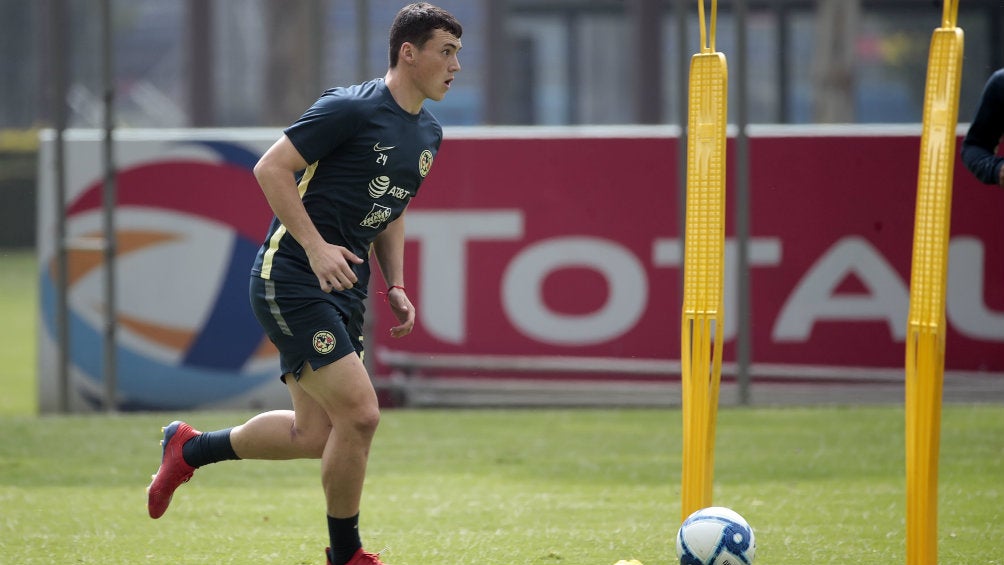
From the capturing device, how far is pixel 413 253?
37.1 feet

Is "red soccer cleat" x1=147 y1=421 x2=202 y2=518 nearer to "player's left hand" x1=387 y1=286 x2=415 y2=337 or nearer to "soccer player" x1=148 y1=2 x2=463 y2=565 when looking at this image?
"soccer player" x1=148 y1=2 x2=463 y2=565

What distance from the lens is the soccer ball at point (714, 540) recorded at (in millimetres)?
4715

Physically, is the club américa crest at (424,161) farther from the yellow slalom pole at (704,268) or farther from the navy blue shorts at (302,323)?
the yellow slalom pole at (704,268)

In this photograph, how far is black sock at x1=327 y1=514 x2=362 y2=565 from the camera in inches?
200

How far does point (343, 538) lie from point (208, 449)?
756mm

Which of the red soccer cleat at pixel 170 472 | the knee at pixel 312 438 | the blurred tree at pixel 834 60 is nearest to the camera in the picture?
the knee at pixel 312 438

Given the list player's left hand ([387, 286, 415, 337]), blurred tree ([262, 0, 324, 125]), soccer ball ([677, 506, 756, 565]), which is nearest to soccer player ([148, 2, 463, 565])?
player's left hand ([387, 286, 415, 337])

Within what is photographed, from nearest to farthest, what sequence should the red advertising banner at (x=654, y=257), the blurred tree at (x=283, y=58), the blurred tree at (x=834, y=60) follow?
1. the red advertising banner at (x=654, y=257)
2. the blurred tree at (x=834, y=60)
3. the blurred tree at (x=283, y=58)

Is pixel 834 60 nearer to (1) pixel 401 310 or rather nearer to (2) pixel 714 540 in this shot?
(1) pixel 401 310

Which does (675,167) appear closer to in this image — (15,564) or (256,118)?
(15,564)

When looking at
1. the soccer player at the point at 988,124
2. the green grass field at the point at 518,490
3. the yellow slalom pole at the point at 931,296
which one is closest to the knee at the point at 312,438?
the green grass field at the point at 518,490

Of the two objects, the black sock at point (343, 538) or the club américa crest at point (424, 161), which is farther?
the club américa crest at point (424, 161)

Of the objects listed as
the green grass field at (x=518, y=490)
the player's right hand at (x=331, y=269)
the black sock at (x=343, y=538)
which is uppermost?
the player's right hand at (x=331, y=269)

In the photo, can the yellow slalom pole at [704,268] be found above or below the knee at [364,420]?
above
